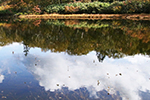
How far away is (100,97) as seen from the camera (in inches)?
182

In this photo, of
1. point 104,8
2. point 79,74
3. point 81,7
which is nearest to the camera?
point 79,74

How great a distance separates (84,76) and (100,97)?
5.25ft

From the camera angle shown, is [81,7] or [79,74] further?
Answer: [81,7]

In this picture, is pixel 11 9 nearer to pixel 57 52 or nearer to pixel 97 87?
pixel 57 52

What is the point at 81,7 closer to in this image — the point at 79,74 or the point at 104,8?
the point at 104,8

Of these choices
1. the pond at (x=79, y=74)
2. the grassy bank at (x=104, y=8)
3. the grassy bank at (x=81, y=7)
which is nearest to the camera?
the pond at (x=79, y=74)

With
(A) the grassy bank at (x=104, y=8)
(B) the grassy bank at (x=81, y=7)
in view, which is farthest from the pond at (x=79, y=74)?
(B) the grassy bank at (x=81, y=7)

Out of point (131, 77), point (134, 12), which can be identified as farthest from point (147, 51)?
point (134, 12)

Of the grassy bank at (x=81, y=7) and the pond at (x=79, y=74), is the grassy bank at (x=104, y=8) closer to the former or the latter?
the grassy bank at (x=81, y=7)

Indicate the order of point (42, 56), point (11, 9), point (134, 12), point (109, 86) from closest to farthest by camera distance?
point (109, 86), point (42, 56), point (134, 12), point (11, 9)

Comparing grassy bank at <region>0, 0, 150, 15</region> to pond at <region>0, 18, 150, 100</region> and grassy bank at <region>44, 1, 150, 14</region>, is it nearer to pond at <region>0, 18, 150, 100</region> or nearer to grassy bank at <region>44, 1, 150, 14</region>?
grassy bank at <region>44, 1, 150, 14</region>

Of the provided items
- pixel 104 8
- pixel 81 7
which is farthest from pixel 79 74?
pixel 81 7

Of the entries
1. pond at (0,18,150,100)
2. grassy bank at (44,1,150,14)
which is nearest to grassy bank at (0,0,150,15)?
grassy bank at (44,1,150,14)

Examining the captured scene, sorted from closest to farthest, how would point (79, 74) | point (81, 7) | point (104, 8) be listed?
point (79, 74) < point (104, 8) < point (81, 7)
